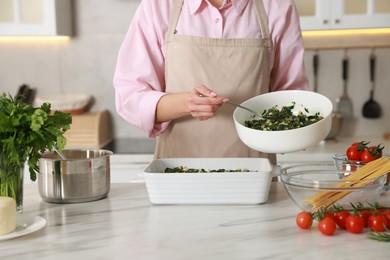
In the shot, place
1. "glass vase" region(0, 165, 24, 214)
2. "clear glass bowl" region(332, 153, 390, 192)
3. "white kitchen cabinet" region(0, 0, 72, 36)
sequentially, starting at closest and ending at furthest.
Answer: "glass vase" region(0, 165, 24, 214) → "clear glass bowl" region(332, 153, 390, 192) → "white kitchen cabinet" region(0, 0, 72, 36)

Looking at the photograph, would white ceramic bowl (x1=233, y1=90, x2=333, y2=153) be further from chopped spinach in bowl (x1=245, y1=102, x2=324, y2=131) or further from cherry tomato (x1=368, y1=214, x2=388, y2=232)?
cherry tomato (x1=368, y1=214, x2=388, y2=232)

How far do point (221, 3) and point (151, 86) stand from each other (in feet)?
1.15

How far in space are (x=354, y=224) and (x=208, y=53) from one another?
90 cm

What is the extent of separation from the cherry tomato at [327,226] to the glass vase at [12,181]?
2.25 feet

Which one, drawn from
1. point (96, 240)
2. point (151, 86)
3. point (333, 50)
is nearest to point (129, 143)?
point (333, 50)

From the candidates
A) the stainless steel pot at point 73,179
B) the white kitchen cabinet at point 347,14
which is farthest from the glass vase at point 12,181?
the white kitchen cabinet at point 347,14

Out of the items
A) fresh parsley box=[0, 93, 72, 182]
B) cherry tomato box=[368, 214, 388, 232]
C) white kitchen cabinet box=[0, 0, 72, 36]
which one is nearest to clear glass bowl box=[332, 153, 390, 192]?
cherry tomato box=[368, 214, 388, 232]

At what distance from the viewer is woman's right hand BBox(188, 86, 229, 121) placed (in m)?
1.60

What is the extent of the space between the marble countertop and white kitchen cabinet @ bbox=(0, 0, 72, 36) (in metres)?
1.93

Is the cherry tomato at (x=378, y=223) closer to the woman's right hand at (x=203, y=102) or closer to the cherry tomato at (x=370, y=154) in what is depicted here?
the cherry tomato at (x=370, y=154)

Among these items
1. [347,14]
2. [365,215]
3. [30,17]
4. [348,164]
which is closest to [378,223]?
[365,215]

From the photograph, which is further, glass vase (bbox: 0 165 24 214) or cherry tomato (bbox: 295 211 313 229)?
glass vase (bbox: 0 165 24 214)

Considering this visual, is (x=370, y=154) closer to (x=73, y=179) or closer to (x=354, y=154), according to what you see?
(x=354, y=154)

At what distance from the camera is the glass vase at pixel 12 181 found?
53.9 inches
